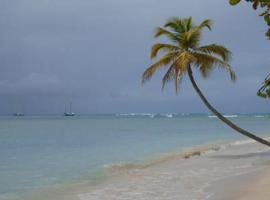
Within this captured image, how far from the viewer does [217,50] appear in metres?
16.0

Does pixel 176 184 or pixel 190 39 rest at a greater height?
pixel 190 39

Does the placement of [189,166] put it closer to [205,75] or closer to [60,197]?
[205,75]

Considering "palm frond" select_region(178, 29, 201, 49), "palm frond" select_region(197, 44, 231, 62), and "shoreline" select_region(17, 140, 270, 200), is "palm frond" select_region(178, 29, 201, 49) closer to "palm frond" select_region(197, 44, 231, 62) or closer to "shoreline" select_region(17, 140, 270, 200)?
"palm frond" select_region(197, 44, 231, 62)

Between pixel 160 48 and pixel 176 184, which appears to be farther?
pixel 160 48

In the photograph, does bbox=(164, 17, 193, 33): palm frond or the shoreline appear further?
bbox=(164, 17, 193, 33): palm frond

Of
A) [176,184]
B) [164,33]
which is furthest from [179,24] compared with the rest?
[176,184]

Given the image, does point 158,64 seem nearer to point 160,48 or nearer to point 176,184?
point 160,48

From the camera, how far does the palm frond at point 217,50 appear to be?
16062 mm

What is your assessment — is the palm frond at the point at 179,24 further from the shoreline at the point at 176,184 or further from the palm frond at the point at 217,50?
the shoreline at the point at 176,184

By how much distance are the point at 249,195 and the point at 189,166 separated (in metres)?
8.44

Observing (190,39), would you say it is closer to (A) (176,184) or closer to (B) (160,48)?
(B) (160,48)

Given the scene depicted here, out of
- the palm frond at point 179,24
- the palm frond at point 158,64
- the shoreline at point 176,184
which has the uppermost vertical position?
the palm frond at point 179,24

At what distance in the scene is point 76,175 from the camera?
19016mm

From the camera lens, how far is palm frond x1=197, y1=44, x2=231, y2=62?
16.1 m
